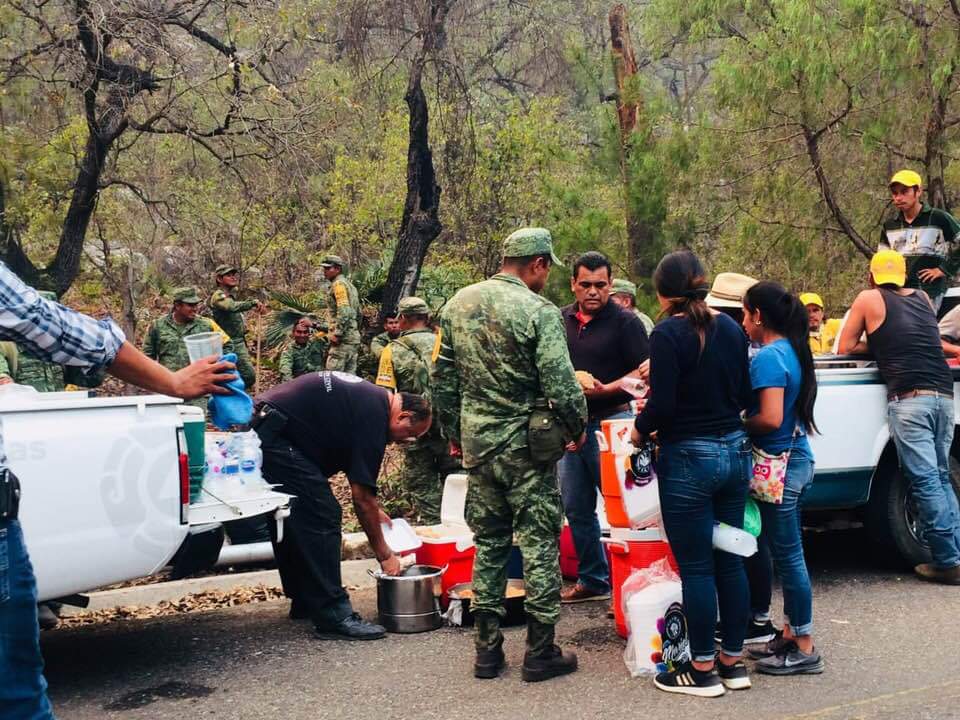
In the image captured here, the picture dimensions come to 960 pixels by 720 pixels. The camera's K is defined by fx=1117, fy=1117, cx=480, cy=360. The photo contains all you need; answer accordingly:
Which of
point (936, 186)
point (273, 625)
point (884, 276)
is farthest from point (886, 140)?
point (273, 625)

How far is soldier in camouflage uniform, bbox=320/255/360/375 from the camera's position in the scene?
11852 mm

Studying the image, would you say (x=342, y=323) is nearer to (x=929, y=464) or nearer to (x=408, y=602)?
(x=408, y=602)

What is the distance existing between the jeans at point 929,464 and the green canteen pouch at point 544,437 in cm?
251

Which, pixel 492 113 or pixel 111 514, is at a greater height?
pixel 492 113

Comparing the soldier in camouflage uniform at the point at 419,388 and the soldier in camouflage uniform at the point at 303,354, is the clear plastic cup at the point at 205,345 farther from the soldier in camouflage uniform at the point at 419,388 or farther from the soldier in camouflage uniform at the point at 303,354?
the soldier in camouflage uniform at the point at 303,354

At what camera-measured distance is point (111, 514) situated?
4.76 m

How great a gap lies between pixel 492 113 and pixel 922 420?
1075 centimetres

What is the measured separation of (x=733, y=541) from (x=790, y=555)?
0.48 metres

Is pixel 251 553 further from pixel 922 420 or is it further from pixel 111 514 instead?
pixel 922 420

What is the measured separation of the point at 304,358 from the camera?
12.6 metres

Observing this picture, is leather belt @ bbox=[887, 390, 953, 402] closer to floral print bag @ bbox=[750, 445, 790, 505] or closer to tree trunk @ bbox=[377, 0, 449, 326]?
floral print bag @ bbox=[750, 445, 790, 505]

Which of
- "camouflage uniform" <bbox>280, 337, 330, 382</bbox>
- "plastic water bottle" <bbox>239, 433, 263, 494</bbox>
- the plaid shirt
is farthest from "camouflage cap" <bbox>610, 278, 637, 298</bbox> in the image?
"camouflage uniform" <bbox>280, 337, 330, 382</bbox>

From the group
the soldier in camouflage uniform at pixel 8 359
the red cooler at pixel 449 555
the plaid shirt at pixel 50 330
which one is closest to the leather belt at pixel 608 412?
the red cooler at pixel 449 555

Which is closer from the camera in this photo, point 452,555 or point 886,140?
point 452,555
